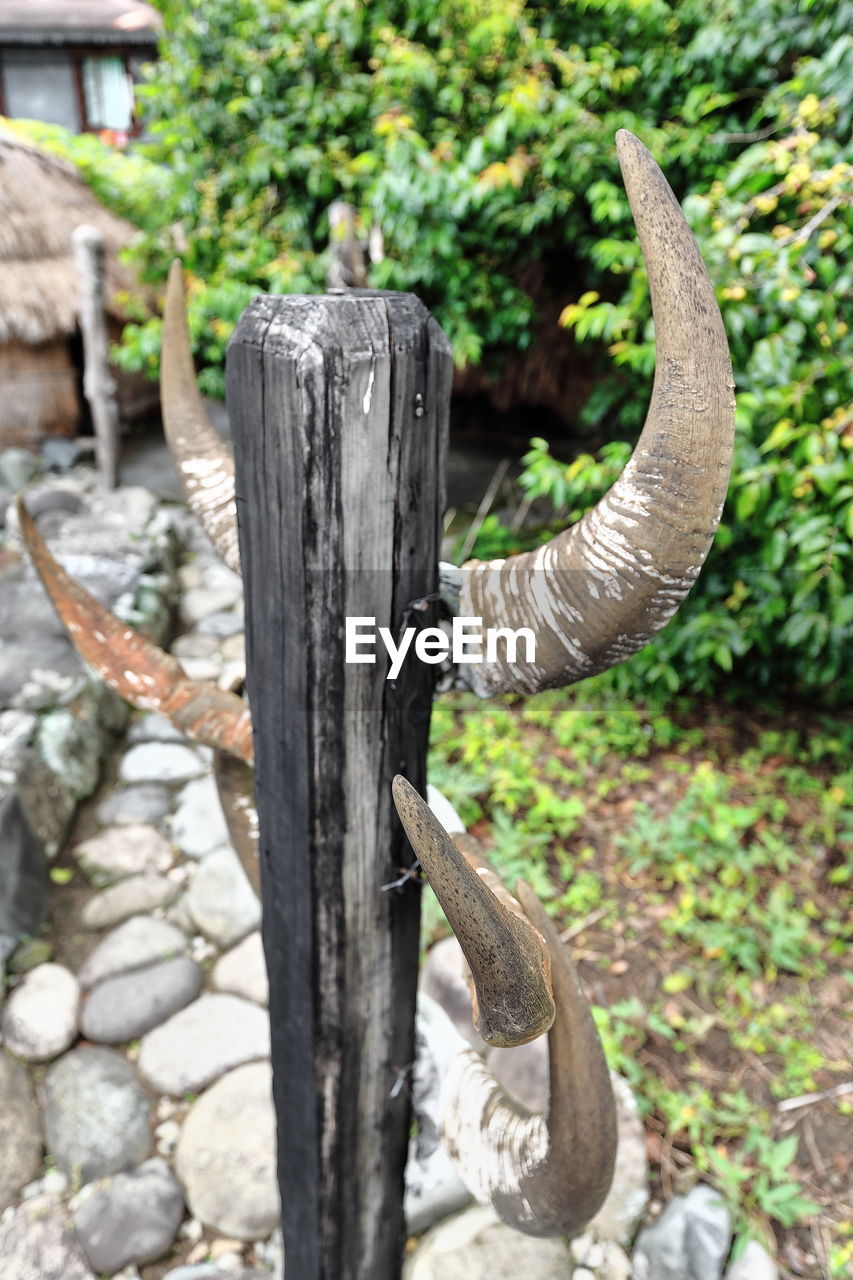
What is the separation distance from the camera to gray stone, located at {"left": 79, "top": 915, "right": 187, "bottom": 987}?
3.07 meters

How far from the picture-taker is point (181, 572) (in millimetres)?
5988

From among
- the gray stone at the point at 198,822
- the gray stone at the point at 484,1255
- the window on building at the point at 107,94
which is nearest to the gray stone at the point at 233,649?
the gray stone at the point at 198,822

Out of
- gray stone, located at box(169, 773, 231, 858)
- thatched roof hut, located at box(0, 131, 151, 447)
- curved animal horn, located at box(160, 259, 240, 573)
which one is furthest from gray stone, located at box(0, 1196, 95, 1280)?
thatched roof hut, located at box(0, 131, 151, 447)

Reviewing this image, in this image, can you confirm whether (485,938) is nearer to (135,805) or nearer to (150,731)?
(135,805)

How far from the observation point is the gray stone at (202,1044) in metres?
2.71

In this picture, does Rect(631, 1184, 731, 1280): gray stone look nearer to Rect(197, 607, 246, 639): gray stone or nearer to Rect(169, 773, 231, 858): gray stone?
Rect(169, 773, 231, 858): gray stone

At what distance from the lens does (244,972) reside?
3082 mm

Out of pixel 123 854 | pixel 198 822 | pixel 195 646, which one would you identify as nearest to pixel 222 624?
pixel 195 646

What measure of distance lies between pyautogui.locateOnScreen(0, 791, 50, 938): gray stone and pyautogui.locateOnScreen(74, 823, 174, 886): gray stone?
0.25m

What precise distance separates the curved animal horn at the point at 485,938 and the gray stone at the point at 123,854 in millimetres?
3106

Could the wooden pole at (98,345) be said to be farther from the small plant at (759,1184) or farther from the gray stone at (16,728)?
the small plant at (759,1184)

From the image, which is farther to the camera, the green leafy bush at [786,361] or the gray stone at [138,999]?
the gray stone at [138,999]

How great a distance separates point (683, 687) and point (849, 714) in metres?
0.89

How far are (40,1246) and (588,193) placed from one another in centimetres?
447
